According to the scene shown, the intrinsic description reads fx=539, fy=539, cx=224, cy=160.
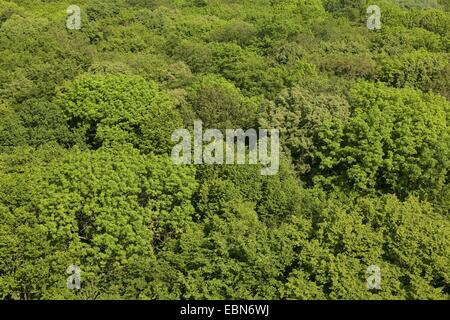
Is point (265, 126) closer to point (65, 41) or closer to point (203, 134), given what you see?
point (203, 134)

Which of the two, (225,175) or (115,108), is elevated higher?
(115,108)

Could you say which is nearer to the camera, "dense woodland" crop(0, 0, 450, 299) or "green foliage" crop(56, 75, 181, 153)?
"dense woodland" crop(0, 0, 450, 299)

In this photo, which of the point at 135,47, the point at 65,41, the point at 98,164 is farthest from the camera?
the point at 135,47

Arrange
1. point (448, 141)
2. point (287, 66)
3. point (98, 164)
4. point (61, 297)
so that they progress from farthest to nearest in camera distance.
Result: point (287, 66) → point (448, 141) → point (98, 164) → point (61, 297)

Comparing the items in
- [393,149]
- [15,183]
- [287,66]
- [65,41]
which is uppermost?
[65,41]

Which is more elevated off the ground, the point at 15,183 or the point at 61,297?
the point at 15,183

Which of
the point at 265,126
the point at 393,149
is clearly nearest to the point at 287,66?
the point at 265,126

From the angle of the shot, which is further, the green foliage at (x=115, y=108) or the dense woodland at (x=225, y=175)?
the green foliage at (x=115, y=108)

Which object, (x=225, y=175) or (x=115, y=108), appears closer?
(x=225, y=175)
